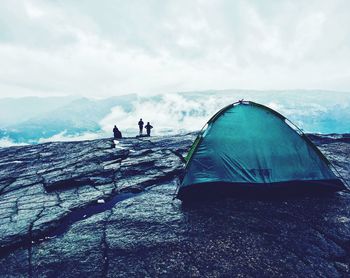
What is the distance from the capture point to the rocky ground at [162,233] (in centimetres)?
560

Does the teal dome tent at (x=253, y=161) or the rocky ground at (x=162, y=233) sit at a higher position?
the teal dome tent at (x=253, y=161)

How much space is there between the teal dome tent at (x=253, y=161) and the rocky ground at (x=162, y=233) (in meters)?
0.56

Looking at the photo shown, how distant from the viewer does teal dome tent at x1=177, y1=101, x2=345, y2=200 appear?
26.9 ft

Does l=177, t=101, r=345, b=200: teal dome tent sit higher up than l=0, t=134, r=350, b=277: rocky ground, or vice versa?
l=177, t=101, r=345, b=200: teal dome tent

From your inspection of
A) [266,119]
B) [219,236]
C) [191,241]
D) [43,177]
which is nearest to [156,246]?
[191,241]

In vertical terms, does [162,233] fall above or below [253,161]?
below

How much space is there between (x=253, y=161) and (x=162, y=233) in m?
3.62

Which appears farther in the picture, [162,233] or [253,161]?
[253,161]

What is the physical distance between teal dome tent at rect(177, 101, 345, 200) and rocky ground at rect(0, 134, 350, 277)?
1.85ft

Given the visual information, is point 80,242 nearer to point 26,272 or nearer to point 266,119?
point 26,272

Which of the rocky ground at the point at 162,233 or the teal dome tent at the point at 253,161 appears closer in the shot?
the rocky ground at the point at 162,233

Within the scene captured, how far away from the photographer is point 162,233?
7.00 metres

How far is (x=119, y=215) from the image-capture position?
27.7ft

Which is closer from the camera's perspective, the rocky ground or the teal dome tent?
the rocky ground
